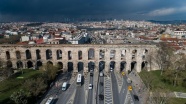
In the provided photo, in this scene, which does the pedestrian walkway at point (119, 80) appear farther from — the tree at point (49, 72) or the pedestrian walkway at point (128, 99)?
the tree at point (49, 72)

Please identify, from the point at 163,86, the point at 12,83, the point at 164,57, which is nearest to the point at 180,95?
the point at 163,86

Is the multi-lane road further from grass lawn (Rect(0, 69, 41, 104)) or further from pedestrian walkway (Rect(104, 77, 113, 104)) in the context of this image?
grass lawn (Rect(0, 69, 41, 104))

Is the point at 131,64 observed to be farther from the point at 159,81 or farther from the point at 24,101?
the point at 24,101

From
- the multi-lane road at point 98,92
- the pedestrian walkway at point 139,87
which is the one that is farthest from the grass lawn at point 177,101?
the multi-lane road at point 98,92

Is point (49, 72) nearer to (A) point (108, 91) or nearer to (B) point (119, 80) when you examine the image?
(A) point (108, 91)

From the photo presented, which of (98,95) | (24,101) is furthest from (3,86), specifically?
(98,95)

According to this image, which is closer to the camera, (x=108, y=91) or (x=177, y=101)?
(x=177, y=101)

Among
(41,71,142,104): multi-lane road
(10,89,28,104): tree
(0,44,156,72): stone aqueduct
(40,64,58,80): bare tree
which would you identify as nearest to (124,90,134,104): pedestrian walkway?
(41,71,142,104): multi-lane road
